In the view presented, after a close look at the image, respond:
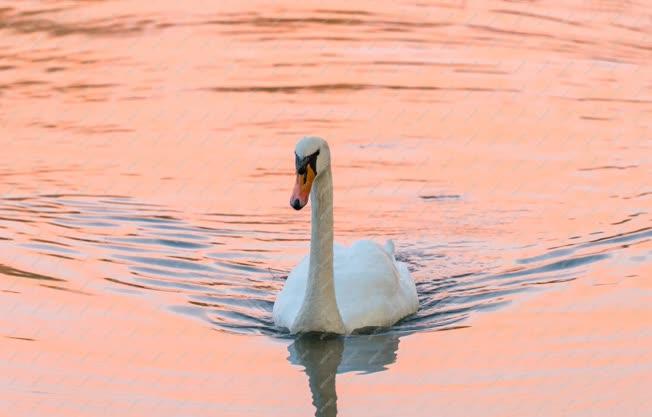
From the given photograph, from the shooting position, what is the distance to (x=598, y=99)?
55.0 feet

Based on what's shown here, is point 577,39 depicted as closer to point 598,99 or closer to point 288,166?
point 598,99

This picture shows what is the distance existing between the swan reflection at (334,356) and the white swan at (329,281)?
84mm

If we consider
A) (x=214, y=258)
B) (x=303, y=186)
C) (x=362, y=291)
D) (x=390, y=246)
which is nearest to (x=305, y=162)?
(x=303, y=186)

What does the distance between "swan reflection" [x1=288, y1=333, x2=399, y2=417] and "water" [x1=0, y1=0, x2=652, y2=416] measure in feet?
0.08

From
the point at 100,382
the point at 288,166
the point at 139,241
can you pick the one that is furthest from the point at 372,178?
the point at 100,382

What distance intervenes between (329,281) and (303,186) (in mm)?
788

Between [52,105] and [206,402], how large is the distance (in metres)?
8.92

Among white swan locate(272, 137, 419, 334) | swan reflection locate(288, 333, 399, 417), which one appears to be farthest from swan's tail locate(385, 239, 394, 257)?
swan reflection locate(288, 333, 399, 417)

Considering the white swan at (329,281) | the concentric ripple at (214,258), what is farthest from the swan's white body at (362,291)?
the concentric ripple at (214,258)

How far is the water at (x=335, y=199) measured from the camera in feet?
29.5

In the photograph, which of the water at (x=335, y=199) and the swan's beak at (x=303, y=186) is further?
the swan's beak at (x=303, y=186)

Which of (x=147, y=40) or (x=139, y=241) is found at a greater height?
(x=147, y=40)

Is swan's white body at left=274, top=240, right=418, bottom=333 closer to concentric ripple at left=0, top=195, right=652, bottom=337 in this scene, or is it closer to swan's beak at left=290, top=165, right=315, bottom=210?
concentric ripple at left=0, top=195, right=652, bottom=337

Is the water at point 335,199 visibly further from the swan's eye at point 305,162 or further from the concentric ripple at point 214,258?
the swan's eye at point 305,162
